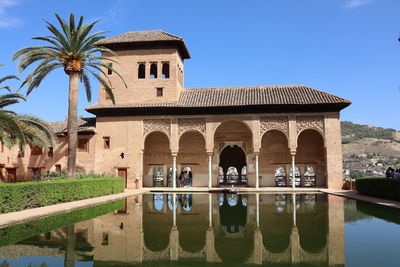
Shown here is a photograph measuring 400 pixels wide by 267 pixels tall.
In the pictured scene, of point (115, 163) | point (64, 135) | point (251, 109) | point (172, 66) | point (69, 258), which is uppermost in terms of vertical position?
point (172, 66)

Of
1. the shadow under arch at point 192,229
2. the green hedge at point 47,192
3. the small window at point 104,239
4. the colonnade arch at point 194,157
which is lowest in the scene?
the small window at point 104,239

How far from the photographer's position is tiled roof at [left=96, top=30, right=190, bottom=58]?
22391 mm

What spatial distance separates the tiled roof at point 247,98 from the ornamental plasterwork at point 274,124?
1.04m

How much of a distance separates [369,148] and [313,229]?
89.9 meters

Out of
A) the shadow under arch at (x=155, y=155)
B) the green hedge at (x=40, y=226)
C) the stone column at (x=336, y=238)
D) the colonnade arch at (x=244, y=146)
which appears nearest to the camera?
the stone column at (x=336, y=238)

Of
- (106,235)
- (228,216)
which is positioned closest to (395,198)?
(228,216)

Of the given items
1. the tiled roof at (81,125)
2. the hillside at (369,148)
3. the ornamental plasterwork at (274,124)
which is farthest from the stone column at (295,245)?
the hillside at (369,148)

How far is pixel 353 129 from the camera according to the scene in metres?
100

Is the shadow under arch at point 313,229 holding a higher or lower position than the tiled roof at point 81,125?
lower

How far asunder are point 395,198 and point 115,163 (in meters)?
16.2

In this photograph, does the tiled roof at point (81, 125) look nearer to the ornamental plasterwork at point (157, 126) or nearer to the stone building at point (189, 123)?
the stone building at point (189, 123)

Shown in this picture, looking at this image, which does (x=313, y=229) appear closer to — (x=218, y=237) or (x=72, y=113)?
(x=218, y=237)

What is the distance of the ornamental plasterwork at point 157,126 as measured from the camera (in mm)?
21781

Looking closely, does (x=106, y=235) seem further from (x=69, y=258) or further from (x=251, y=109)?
(x=251, y=109)
